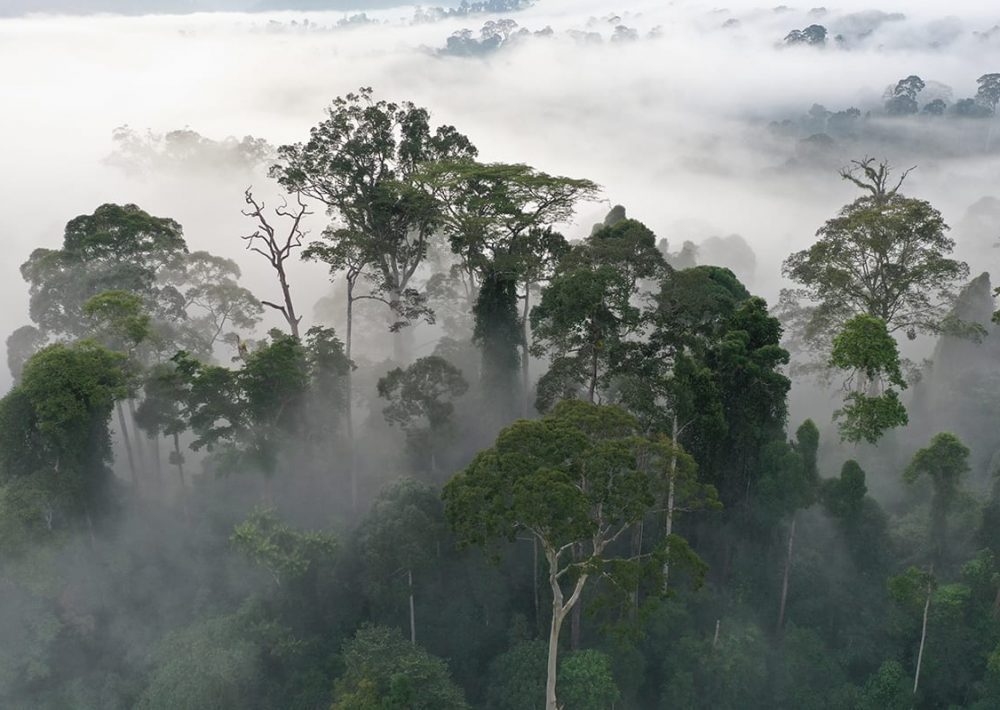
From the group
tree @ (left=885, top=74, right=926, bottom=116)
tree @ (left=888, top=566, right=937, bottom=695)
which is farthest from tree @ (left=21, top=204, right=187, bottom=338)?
tree @ (left=885, top=74, right=926, bottom=116)

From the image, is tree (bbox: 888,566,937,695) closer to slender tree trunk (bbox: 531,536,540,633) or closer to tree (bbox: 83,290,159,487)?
slender tree trunk (bbox: 531,536,540,633)

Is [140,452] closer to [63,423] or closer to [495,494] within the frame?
[63,423]

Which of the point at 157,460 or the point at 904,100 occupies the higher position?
the point at 904,100

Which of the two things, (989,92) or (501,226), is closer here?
(501,226)

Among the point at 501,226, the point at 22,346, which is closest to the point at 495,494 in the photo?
the point at 501,226

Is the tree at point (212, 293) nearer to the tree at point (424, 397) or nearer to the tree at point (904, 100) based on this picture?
the tree at point (424, 397)

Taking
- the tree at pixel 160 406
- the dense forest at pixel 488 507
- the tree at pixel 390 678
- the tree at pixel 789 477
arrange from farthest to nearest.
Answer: the tree at pixel 160 406 → the tree at pixel 789 477 → the dense forest at pixel 488 507 → the tree at pixel 390 678

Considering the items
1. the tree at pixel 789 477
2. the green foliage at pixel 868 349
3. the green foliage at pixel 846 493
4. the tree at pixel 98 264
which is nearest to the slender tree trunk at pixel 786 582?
the tree at pixel 789 477
